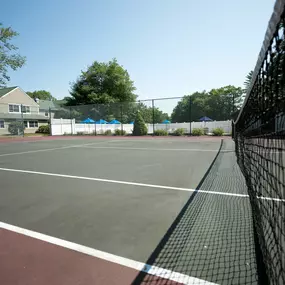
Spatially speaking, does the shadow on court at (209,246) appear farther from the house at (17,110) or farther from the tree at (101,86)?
the tree at (101,86)

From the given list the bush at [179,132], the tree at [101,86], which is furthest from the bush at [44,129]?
the bush at [179,132]

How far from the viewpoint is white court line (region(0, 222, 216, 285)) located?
61.5 inches

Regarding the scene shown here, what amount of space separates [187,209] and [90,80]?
37.3 metres

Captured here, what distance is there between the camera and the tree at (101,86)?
35.1 metres

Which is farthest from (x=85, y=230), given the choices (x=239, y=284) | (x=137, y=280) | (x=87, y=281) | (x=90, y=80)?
(x=90, y=80)

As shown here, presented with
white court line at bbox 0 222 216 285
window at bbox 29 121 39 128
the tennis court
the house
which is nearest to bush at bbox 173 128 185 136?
the tennis court

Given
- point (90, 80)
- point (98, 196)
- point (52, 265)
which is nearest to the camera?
point (52, 265)

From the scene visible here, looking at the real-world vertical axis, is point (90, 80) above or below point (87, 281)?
above

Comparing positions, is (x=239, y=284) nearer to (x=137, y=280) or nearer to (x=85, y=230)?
(x=137, y=280)

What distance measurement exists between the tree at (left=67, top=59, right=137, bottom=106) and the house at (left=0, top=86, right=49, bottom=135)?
6.51 meters

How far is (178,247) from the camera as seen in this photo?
1.99 metres

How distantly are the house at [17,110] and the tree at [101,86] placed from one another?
256 inches

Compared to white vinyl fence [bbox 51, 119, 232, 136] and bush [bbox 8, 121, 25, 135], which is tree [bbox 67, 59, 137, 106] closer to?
white vinyl fence [bbox 51, 119, 232, 136]

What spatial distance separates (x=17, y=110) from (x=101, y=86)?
44.7 feet
